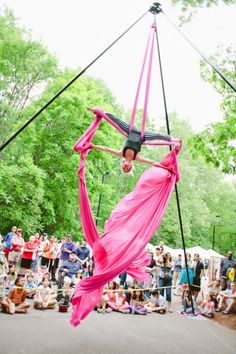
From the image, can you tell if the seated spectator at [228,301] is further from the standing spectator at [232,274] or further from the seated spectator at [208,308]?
the seated spectator at [208,308]

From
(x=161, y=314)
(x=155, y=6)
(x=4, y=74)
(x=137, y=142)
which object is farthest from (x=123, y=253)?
(x=4, y=74)

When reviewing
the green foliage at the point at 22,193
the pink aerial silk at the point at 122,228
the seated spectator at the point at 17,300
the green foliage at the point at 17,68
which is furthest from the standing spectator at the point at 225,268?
the green foliage at the point at 17,68

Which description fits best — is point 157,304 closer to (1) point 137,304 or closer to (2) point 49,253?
(1) point 137,304

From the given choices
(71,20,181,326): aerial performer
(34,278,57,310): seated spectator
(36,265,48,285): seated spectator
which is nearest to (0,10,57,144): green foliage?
(36,265,48,285): seated spectator

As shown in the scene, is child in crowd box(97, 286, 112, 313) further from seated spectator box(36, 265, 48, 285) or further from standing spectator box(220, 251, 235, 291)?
standing spectator box(220, 251, 235, 291)

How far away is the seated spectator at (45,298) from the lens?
6.53m

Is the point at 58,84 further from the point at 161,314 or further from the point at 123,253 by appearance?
the point at 123,253

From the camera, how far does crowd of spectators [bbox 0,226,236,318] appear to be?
6.65 metres

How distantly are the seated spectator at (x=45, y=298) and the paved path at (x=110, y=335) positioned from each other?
0.16m

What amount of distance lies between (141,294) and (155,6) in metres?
6.03

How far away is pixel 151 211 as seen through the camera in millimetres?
3600

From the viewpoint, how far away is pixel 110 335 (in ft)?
17.5

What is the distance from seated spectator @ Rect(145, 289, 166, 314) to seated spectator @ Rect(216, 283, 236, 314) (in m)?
1.52

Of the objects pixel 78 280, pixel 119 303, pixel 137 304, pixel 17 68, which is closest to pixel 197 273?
pixel 137 304
